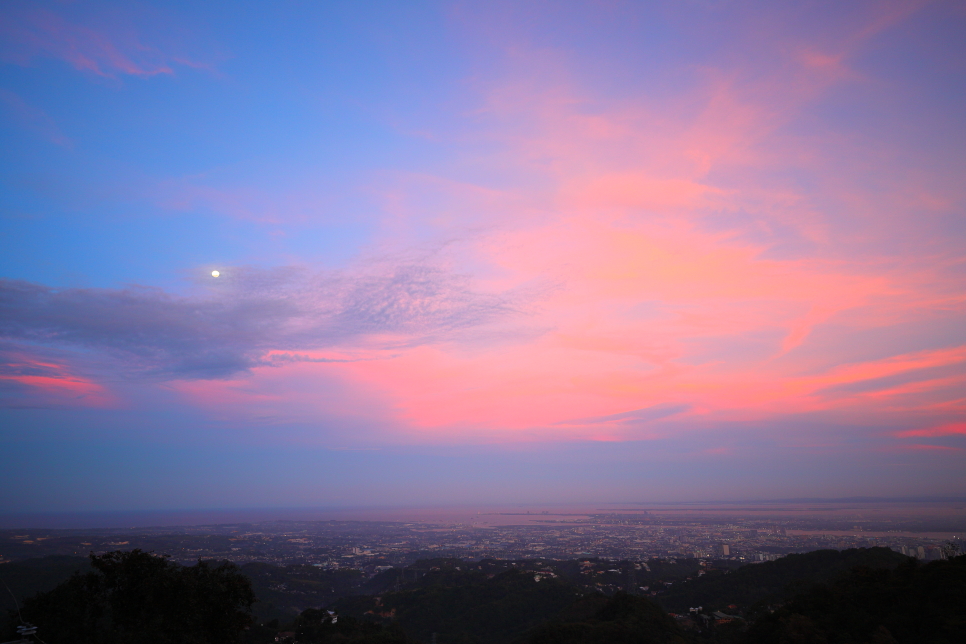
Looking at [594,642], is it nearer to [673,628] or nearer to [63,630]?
[673,628]

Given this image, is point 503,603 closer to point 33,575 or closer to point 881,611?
point 881,611

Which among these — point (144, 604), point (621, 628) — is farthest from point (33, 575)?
point (621, 628)

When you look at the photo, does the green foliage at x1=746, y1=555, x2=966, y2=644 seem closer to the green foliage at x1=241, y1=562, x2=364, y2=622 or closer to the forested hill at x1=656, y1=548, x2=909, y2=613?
the forested hill at x1=656, y1=548, x2=909, y2=613

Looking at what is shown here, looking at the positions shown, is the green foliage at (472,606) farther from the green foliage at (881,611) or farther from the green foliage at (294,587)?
the green foliage at (881,611)

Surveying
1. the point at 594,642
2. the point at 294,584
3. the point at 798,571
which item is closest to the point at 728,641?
the point at 594,642

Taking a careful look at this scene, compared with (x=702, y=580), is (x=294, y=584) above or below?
below

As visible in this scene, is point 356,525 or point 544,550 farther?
point 356,525
